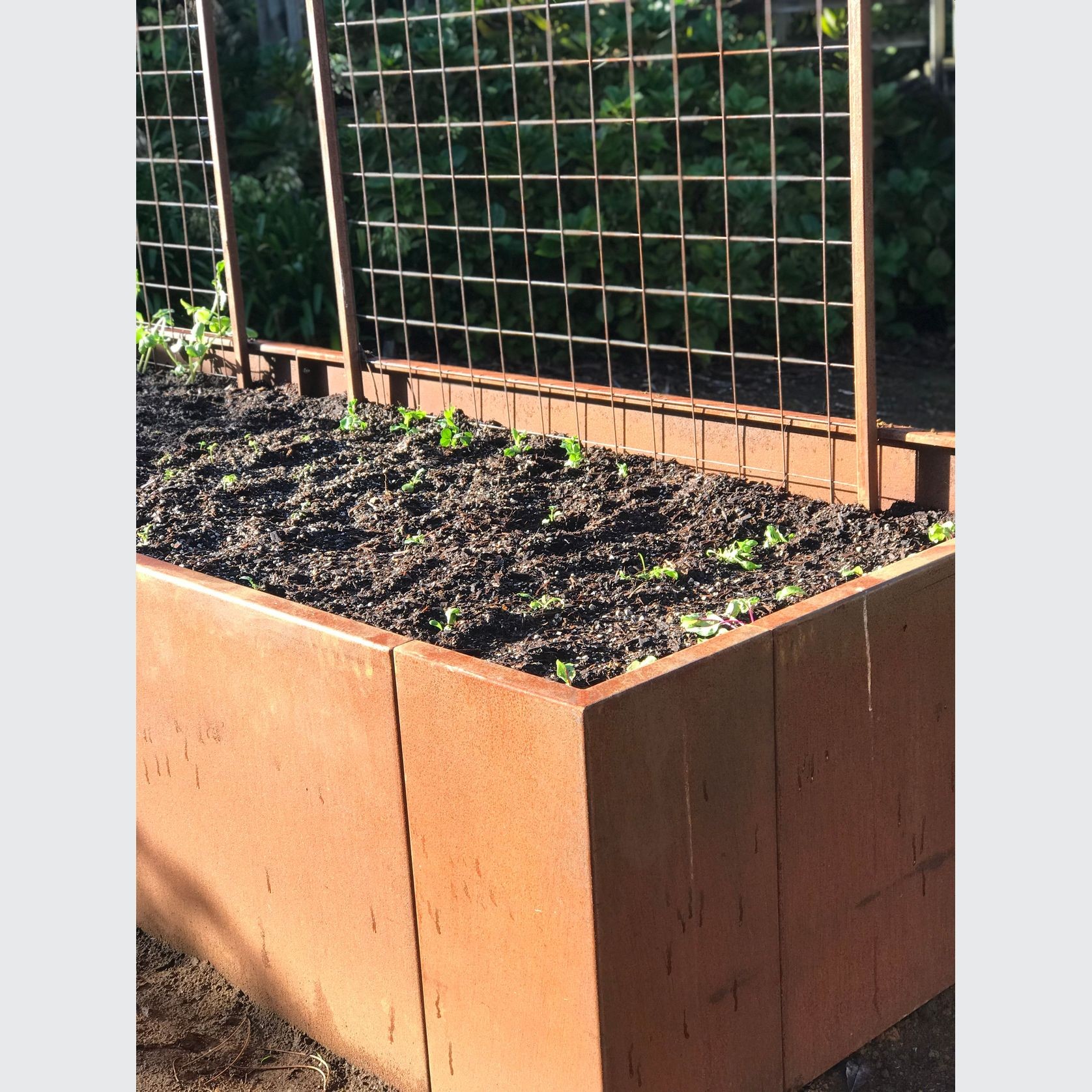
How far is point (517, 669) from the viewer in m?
2.24

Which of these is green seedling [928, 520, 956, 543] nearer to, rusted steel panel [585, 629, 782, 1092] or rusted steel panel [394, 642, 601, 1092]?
rusted steel panel [585, 629, 782, 1092]

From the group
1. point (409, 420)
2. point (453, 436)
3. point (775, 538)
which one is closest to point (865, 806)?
point (775, 538)

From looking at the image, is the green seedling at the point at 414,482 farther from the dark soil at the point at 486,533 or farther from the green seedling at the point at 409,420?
the green seedling at the point at 409,420

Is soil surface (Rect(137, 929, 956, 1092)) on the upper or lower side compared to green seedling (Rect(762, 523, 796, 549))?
lower

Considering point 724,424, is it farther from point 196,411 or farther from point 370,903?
point 196,411

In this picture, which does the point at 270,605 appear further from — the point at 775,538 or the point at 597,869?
the point at 775,538

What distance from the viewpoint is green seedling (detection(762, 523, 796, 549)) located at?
9.68 feet

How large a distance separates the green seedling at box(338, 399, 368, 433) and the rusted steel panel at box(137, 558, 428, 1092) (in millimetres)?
1316

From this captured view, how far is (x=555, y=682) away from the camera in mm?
2041

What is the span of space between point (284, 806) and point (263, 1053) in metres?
0.49

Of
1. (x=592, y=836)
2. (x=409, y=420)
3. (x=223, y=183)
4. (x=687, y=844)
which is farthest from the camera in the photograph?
(x=223, y=183)

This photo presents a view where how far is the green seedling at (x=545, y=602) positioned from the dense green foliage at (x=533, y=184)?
3861mm

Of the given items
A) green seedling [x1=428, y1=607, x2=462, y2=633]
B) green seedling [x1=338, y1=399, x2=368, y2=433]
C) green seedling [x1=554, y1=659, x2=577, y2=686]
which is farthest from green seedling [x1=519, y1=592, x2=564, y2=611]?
green seedling [x1=338, y1=399, x2=368, y2=433]

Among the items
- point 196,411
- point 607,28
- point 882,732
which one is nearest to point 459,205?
point 607,28
